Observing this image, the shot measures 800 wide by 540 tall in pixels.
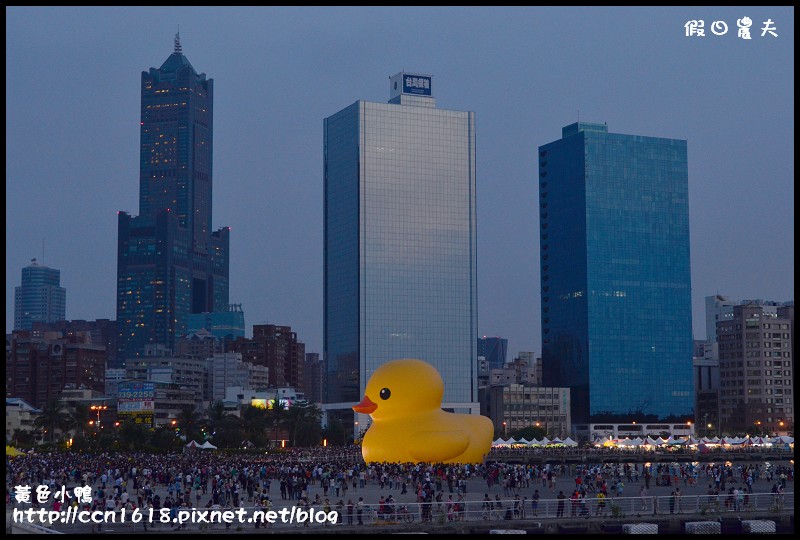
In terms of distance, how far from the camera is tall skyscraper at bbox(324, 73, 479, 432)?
169625mm

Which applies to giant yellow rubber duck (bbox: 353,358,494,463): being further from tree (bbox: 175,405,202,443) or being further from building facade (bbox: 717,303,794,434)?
building facade (bbox: 717,303,794,434)

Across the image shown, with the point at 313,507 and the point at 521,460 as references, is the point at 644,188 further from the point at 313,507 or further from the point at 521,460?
the point at 313,507

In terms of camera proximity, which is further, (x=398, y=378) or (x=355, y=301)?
(x=355, y=301)

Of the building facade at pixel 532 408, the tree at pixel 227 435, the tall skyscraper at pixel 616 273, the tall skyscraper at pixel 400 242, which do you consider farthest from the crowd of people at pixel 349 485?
the tall skyscraper at pixel 616 273

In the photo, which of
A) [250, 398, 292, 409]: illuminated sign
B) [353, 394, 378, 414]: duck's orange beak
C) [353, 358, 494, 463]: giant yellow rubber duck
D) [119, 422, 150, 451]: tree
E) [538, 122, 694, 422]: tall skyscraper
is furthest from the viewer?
[538, 122, 694, 422]: tall skyscraper

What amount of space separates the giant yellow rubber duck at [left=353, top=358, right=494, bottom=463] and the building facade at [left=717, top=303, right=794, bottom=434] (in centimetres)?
12784

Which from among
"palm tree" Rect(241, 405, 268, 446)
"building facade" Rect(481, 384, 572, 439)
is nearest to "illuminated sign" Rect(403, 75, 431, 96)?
"building facade" Rect(481, 384, 572, 439)

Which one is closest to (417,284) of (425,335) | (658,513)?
(425,335)

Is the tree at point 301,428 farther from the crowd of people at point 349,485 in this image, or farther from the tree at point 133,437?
the crowd of people at point 349,485

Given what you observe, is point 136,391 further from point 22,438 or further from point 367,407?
point 367,407

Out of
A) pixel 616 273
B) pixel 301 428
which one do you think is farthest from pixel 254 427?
pixel 616 273

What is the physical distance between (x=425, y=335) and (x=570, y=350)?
84.5ft

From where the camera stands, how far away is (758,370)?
18238cm

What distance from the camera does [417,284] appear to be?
568 ft
